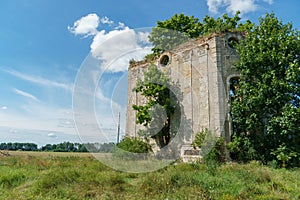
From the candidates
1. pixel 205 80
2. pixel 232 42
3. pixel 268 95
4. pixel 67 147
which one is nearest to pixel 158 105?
pixel 205 80

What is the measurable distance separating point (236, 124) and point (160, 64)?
24.9ft

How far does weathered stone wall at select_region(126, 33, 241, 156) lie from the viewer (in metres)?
14.1

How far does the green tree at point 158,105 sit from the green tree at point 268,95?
4.68 meters

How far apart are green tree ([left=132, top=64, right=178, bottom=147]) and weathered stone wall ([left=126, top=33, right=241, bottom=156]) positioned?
2.73ft

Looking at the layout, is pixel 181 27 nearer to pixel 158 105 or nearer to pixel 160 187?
pixel 158 105

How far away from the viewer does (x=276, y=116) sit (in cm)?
1234

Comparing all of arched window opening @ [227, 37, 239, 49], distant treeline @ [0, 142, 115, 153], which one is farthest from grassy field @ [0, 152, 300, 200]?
arched window opening @ [227, 37, 239, 49]

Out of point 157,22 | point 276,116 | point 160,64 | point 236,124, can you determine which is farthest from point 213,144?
point 157,22

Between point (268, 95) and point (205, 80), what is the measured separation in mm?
3759

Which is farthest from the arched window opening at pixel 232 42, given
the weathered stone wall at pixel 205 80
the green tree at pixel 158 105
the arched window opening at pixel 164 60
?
the arched window opening at pixel 164 60

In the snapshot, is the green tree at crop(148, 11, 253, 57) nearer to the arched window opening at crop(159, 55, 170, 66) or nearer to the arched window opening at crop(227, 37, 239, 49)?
the arched window opening at crop(159, 55, 170, 66)

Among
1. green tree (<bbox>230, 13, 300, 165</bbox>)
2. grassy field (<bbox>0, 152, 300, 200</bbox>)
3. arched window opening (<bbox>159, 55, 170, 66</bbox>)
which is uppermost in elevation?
arched window opening (<bbox>159, 55, 170, 66</bbox>)

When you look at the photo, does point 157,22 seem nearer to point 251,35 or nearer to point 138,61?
point 138,61

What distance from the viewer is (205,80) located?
15.1 m
